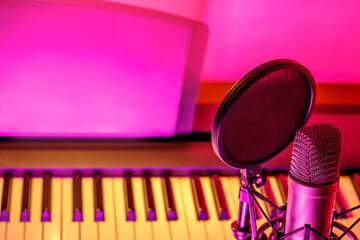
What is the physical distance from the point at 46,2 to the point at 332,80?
1067mm

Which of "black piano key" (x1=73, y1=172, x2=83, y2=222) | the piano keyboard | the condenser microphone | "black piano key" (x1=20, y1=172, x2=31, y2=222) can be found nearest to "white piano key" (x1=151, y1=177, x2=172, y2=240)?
the piano keyboard

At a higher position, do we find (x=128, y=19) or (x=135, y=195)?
(x=128, y=19)

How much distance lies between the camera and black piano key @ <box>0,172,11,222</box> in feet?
5.87

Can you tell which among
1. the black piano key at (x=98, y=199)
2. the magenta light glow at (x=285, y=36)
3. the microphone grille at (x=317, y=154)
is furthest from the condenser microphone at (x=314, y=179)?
the magenta light glow at (x=285, y=36)

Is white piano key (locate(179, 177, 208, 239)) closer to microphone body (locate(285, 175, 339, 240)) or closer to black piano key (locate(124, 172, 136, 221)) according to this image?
black piano key (locate(124, 172, 136, 221))

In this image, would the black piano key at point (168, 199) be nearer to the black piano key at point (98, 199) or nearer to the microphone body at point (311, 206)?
the black piano key at point (98, 199)

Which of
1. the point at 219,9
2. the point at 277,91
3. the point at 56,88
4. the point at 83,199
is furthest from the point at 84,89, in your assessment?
the point at 277,91

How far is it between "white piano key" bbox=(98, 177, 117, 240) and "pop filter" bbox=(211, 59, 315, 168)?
2.13 feet

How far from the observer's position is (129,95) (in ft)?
Answer: 6.32

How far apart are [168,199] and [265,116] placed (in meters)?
0.72

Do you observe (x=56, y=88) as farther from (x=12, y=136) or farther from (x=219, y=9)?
(x=219, y=9)

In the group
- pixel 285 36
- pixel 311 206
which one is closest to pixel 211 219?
pixel 285 36

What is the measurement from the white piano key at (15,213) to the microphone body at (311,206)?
93 centimetres

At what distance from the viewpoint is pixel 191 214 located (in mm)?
1899
